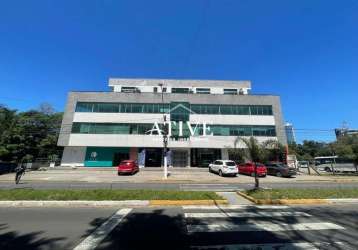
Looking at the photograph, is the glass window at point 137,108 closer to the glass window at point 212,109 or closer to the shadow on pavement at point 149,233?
the glass window at point 212,109

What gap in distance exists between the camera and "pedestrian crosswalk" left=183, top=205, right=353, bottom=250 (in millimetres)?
5863

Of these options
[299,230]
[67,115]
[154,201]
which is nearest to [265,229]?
[299,230]

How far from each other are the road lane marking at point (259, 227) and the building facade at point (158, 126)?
3096 centimetres

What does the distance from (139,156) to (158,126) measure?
18.5 ft

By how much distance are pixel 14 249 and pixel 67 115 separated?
37244mm

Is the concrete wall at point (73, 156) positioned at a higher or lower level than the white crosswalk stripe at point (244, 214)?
higher

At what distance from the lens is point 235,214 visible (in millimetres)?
9227

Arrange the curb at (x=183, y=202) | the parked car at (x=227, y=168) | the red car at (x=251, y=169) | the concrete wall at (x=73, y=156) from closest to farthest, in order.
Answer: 1. the curb at (x=183, y=202)
2. the red car at (x=251, y=169)
3. the parked car at (x=227, y=168)
4. the concrete wall at (x=73, y=156)

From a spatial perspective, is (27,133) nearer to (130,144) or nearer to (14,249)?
(130,144)

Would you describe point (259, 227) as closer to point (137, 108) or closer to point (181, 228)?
point (181, 228)

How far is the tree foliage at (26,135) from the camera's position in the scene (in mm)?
39125

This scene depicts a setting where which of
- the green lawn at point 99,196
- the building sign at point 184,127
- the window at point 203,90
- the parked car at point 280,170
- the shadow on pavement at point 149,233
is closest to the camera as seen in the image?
the shadow on pavement at point 149,233

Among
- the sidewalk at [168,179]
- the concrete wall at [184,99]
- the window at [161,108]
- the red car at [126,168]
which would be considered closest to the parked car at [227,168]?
the sidewalk at [168,179]

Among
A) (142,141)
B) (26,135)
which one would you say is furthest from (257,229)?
(26,135)
